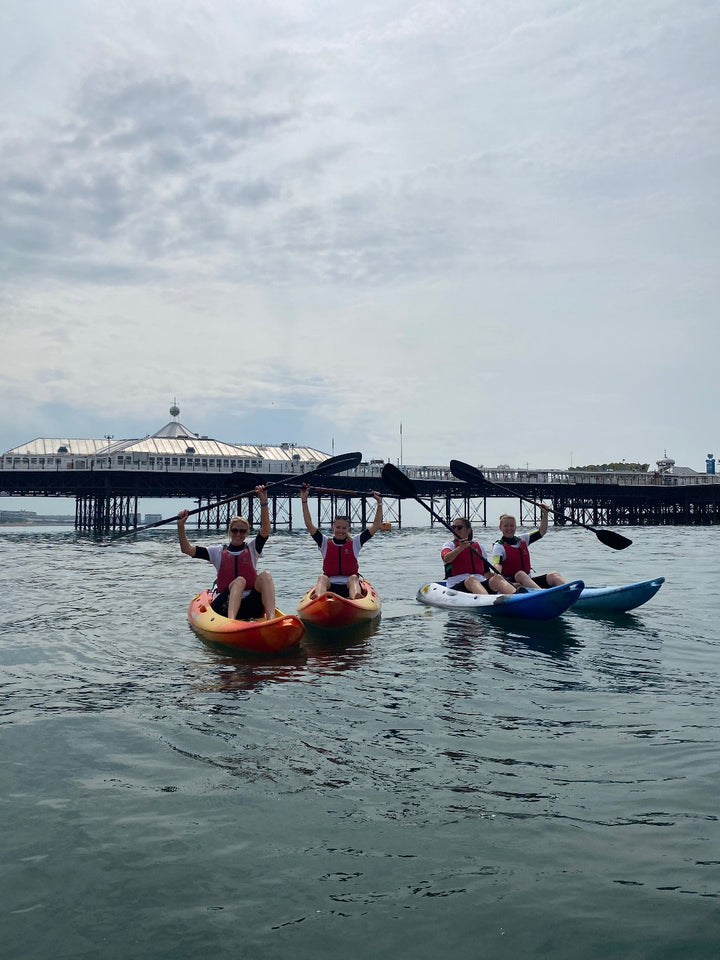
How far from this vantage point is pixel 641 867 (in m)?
4.21

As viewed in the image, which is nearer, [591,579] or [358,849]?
[358,849]

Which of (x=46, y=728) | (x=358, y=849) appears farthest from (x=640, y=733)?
(x=46, y=728)

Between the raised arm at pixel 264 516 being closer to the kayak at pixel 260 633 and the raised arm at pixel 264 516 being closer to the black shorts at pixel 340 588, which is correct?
the kayak at pixel 260 633

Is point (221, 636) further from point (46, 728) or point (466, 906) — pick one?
point (466, 906)

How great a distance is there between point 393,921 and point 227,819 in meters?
1.56

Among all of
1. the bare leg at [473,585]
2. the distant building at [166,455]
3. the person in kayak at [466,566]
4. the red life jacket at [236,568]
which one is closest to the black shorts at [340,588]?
→ the person in kayak at [466,566]

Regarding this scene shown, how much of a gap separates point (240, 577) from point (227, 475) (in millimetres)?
48694

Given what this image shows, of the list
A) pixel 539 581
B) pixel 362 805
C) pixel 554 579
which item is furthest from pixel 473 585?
pixel 362 805

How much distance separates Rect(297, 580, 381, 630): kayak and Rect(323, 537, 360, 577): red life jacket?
83cm

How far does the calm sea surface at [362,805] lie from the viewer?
3.74 metres

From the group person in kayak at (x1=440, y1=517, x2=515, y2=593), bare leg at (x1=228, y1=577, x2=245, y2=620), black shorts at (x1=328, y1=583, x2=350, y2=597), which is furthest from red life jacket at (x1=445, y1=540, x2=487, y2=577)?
bare leg at (x1=228, y1=577, x2=245, y2=620)

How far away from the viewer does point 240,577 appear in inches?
455

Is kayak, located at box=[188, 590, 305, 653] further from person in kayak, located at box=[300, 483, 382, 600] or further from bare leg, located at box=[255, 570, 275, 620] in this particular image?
person in kayak, located at box=[300, 483, 382, 600]

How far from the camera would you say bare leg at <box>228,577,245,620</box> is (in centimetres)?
1121
